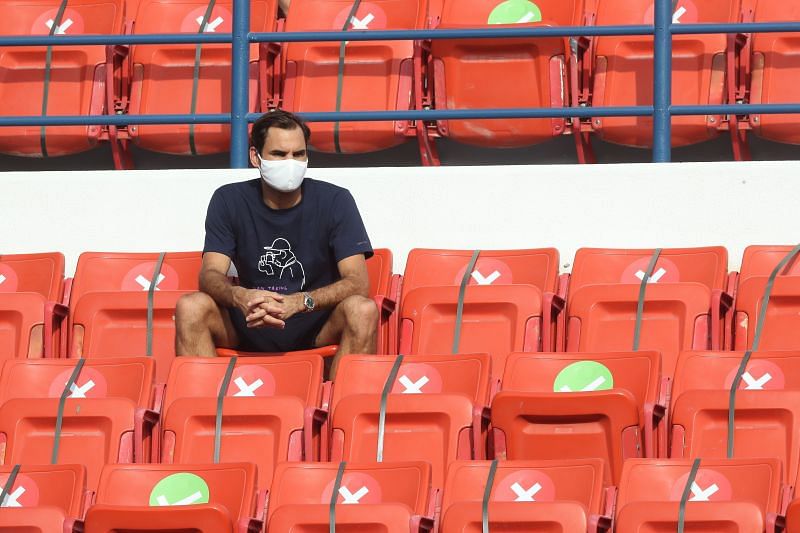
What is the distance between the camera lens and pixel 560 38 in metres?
5.55

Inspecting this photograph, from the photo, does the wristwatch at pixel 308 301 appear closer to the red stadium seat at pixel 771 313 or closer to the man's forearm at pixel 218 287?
the man's forearm at pixel 218 287

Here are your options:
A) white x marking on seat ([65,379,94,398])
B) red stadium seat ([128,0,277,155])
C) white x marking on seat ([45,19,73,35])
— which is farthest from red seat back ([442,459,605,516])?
white x marking on seat ([45,19,73,35])

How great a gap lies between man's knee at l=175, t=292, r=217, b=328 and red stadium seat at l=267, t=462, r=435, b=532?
2.49 feet

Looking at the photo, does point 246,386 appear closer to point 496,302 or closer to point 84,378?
point 84,378

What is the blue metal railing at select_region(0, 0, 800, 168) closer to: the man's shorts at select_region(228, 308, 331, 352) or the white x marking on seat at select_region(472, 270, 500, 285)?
the white x marking on seat at select_region(472, 270, 500, 285)

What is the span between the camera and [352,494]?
3.82 metres

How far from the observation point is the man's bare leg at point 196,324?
178 inches

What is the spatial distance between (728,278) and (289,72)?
1689 millimetres

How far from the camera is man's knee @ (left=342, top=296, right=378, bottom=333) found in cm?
448

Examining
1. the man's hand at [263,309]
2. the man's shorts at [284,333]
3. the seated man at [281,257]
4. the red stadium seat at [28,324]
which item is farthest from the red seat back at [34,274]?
the man's hand at [263,309]

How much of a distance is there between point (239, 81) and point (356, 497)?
1959 millimetres

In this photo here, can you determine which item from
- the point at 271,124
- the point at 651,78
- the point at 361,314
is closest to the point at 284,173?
the point at 271,124

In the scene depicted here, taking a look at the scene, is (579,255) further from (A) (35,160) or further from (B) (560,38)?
(A) (35,160)

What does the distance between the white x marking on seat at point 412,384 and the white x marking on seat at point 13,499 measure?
904mm
